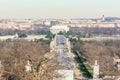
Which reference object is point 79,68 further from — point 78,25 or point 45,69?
→ point 78,25

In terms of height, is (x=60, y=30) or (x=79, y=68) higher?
(x=79, y=68)

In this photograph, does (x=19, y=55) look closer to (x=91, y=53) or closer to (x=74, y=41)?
(x=91, y=53)

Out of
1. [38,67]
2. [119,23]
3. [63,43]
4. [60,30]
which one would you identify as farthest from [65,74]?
[119,23]

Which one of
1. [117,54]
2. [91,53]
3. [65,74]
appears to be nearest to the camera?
[65,74]

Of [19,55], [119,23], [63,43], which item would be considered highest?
[19,55]

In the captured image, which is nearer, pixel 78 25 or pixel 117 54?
pixel 117 54

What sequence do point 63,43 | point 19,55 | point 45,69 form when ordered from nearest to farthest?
point 45,69 < point 19,55 < point 63,43

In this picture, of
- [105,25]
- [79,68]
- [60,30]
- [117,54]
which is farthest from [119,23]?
[79,68]

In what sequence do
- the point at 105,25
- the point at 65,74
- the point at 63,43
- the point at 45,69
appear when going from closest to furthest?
the point at 45,69
the point at 65,74
the point at 63,43
the point at 105,25

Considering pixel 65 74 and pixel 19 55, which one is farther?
pixel 19 55
